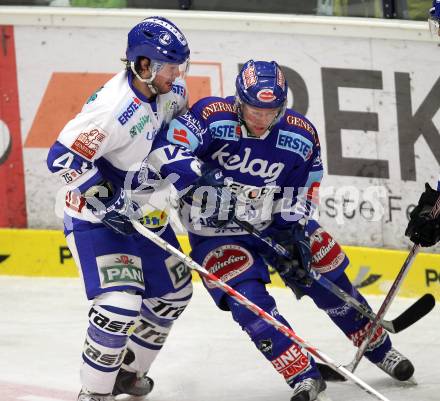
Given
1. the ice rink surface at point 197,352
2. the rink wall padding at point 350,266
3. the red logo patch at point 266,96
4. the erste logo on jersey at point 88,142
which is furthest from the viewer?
the rink wall padding at point 350,266

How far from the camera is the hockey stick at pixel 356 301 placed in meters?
4.84

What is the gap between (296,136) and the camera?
4.77 metres

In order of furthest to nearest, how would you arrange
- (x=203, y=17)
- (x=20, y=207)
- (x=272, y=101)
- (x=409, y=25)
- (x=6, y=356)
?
1. (x=20, y=207)
2. (x=203, y=17)
3. (x=409, y=25)
4. (x=6, y=356)
5. (x=272, y=101)

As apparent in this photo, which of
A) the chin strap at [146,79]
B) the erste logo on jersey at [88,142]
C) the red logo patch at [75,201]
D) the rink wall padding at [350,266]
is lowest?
the rink wall padding at [350,266]

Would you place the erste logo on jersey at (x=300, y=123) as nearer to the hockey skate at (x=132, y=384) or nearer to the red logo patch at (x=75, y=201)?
the red logo patch at (x=75, y=201)

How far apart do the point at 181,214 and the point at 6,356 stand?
1.19 m

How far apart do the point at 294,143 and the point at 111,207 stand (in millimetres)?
746

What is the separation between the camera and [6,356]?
5.62 m

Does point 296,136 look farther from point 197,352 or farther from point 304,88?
point 304,88

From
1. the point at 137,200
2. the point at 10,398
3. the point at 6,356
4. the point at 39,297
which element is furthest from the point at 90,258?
the point at 39,297

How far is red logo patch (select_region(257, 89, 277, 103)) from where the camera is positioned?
15.0 ft

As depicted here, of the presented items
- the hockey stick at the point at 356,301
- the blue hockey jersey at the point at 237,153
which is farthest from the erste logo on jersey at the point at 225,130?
the hockey stick at the point at 356,301

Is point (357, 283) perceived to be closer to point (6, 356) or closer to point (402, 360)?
point (402, 360)

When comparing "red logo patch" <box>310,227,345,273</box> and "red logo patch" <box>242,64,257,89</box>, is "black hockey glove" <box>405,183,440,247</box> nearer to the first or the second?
"red logo patch" <box>310,227,345,273</box>
